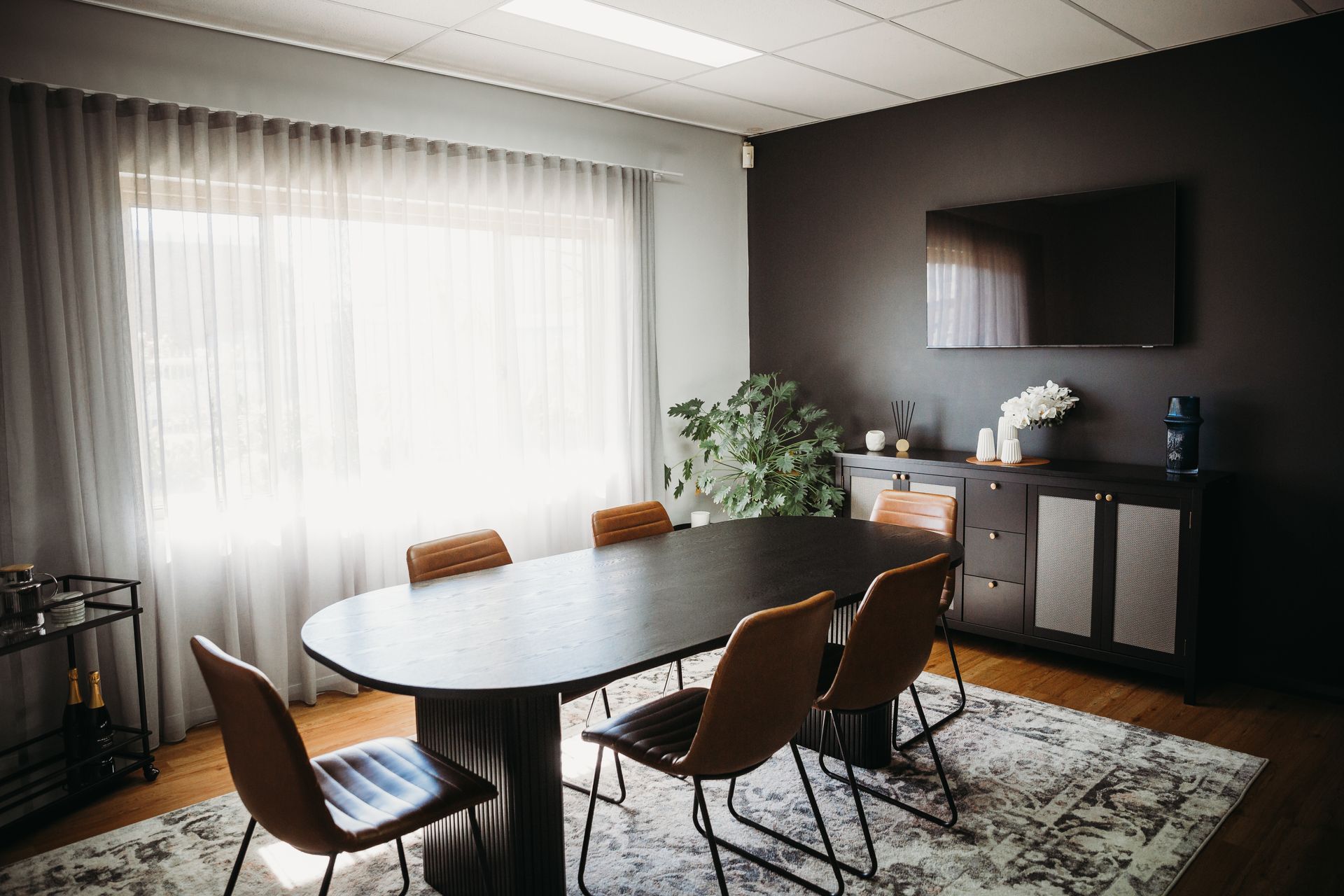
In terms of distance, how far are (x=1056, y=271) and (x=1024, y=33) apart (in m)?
1.20

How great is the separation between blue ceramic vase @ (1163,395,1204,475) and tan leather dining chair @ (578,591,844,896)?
8.30ft

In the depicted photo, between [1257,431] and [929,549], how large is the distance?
1.95 m

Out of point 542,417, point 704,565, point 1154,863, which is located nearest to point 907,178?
point 542,417

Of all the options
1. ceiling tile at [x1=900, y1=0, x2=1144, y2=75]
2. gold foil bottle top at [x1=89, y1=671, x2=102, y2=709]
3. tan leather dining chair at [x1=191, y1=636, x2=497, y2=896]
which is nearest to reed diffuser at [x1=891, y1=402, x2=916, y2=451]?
ceiling tile at [x1=900, y1=0, x2=1144, y2=75]

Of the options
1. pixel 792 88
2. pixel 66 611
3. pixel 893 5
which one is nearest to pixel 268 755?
pixel 66 611

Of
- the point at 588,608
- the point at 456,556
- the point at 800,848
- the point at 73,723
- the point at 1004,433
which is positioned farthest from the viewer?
the point at 1004,433

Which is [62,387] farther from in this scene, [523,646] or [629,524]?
[523,646]

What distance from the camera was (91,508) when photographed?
341 centimetres

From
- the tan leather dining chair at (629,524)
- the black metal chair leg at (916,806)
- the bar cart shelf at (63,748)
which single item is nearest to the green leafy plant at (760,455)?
the tan leather dining chair at (629,524)

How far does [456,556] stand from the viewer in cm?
313

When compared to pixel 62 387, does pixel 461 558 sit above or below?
below

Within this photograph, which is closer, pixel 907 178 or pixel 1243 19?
pixel 1243 19

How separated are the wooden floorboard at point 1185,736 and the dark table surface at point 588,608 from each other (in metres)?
1.19

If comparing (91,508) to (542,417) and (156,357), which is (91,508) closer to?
(156,357)
